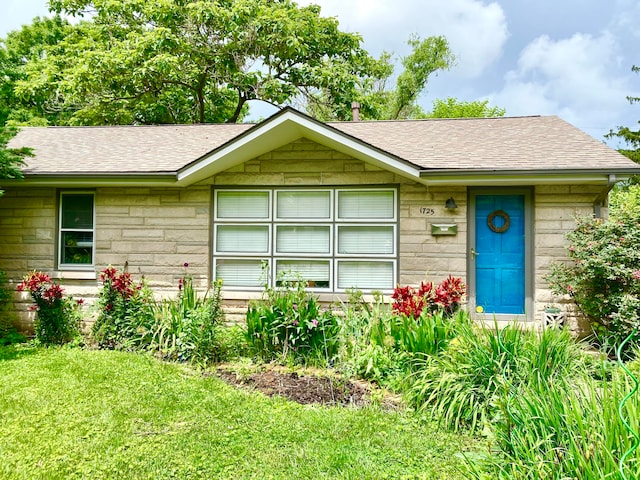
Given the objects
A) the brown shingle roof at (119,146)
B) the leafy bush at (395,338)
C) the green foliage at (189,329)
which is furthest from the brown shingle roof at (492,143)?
the green foliage at (189,329)

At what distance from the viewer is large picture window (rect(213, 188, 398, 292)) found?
7.24 m

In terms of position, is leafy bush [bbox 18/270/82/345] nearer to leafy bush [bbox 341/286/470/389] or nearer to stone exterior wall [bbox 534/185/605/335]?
leafy bush [bbox 341/286/470/389]

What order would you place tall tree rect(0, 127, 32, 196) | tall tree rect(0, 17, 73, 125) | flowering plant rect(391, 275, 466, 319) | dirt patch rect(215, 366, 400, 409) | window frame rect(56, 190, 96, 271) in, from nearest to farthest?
1. dirt patch rect(215, 366, 400, 409)
2. flowering plant rect(391, 275, 466, 319)
3. tall tree rect(0, 127, 32, 196)
4. window frame rect(56, 190, 96, 271)
5. tall tree rect(0, 17, 73, 125)

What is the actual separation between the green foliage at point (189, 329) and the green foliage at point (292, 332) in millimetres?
563

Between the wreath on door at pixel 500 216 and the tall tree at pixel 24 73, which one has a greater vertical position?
the tall tree at pixel 24 73

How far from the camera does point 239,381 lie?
5129 millimetres

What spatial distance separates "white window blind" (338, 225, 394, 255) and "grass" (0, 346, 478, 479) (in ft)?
10.5

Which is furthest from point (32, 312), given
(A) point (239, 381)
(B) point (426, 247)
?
(B) point (426, 247)

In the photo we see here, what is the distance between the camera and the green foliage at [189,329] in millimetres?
5797

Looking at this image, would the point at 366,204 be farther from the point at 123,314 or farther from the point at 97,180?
the point at 97,180

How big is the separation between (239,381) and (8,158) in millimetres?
4742

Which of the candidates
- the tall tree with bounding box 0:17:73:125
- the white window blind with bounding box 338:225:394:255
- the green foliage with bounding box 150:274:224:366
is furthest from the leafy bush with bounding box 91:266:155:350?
the tall tree with bounding box 0:17:73:125

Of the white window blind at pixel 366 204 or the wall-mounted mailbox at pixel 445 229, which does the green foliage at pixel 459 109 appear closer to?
the white window blind at pixel 366 204

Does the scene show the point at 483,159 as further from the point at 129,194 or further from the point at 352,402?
the point at 129,194
